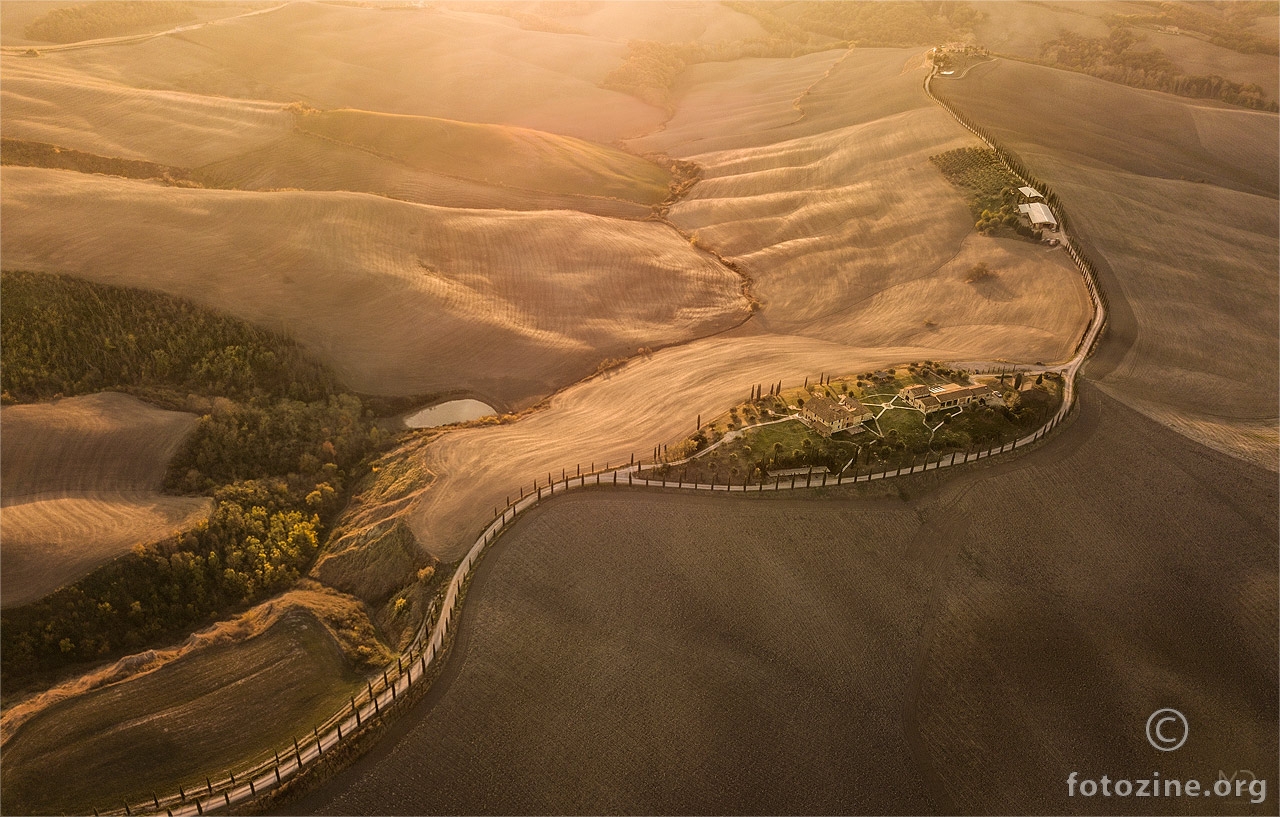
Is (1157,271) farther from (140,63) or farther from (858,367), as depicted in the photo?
(140,63)

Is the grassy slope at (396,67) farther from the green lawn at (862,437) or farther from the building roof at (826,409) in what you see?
the building roof at (826,409)

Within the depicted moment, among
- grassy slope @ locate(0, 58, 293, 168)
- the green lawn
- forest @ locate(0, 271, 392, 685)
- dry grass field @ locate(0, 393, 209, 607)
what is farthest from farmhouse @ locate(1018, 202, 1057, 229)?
grassy slope @ locate(0, 58, 293, 168)

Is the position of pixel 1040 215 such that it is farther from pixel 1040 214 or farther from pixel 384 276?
pixel 384 276

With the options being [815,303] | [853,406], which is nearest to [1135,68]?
[815,303]

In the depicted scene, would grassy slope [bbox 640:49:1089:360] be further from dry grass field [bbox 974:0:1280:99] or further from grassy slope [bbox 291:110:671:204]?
dry grass field [bbox 974:0:1280:99]

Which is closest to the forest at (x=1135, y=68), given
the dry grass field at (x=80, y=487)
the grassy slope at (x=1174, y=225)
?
the grassy slope at (x=1174, y=225)
